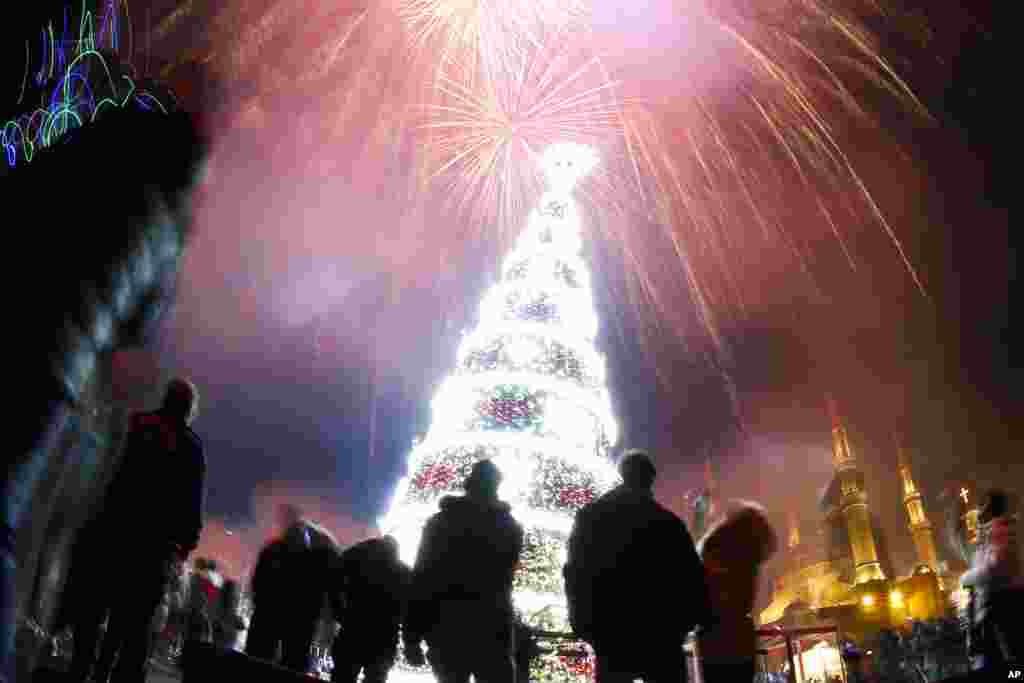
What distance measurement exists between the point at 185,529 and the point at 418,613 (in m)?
1.78

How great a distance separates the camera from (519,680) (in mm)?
7324

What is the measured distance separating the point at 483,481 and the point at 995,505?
14.9 ft

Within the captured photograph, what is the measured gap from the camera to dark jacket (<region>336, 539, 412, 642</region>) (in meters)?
6.02

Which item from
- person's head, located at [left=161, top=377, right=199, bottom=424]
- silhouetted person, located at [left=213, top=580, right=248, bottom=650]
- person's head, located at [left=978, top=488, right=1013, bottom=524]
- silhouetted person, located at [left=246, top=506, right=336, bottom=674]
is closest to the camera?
person's head, located at [left=161, top=377, right=199, bottom=424]

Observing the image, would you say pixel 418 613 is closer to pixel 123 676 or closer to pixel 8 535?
pixel 123 676

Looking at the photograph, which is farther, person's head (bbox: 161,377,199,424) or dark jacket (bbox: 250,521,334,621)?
dark jacket (bbox: 250,521,334,621)

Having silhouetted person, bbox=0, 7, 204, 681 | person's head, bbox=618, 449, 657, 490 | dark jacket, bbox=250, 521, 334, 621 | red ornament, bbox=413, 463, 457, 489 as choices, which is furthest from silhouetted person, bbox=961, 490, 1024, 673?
red ornament, bbox=413, 463, 457, 489

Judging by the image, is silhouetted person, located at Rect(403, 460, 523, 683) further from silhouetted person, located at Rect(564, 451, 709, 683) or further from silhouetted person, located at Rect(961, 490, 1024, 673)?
silhouetted person, located at Rect(961, 490, 1024, 673)

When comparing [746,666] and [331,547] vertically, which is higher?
[331,547]

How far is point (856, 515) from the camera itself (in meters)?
106

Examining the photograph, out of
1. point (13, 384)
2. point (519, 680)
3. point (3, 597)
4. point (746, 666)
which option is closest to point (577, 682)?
point (519, 680)

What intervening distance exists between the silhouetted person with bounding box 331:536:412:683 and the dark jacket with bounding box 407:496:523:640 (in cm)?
148

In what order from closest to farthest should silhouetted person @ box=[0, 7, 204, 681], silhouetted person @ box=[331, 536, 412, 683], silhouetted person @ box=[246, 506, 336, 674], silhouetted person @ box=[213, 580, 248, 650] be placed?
silhouetted person @ box=[0, 7, 204, 681] < silhouetted person @ box=[331, 536, 412, 683] < silhouetted person @ box=[246, 506, 336, 674] < silhouetted person @ box=[213, 580, 248, 650]

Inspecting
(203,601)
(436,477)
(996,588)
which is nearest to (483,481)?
(996,588)
